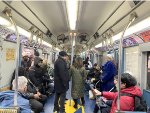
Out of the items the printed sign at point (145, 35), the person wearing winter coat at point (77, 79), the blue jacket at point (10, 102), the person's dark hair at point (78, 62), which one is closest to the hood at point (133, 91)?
the blue jacket at point (10, 102)

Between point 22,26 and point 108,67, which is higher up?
point 22,26

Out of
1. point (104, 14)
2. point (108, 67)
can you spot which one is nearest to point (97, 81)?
point (108, 67)

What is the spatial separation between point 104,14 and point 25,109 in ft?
11.0

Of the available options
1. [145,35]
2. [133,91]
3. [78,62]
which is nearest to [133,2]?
[133,91]

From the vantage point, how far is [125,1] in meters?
4.33

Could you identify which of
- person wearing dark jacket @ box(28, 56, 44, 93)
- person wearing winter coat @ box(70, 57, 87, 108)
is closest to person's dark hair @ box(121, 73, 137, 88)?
person wearing winter coat @ box(70, 57, 87, 108)

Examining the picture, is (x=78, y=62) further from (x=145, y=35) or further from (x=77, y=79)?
(x=145, y=35)

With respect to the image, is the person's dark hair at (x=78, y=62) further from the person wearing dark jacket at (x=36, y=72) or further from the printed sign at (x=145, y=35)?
the printed sign at (x=145, y=35)

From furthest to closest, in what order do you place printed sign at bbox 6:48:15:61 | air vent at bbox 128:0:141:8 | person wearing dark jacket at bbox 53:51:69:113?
printed sign at bbox 6:48:15:61
person wearing dark jacket at bbox 53:51:69:113
air vent at bbox 128:0:141:8

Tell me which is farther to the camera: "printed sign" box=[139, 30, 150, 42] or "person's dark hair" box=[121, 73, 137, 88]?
"printed sign" box=[139, 30, 150, 42]

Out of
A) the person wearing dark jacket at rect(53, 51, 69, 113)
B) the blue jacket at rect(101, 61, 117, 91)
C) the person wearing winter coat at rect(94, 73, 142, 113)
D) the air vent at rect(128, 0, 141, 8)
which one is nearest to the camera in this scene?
the person wearing winter coat at rect(94, 73, 142, 113)

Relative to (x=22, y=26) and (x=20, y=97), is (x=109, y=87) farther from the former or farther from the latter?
(x=20, y=97)

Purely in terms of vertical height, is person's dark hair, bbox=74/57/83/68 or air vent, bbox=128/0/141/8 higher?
air vent, bbox=128/0/141/8

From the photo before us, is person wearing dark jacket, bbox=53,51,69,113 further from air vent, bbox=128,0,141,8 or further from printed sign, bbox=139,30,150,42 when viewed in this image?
air vent, bbox=128,0,141,8
